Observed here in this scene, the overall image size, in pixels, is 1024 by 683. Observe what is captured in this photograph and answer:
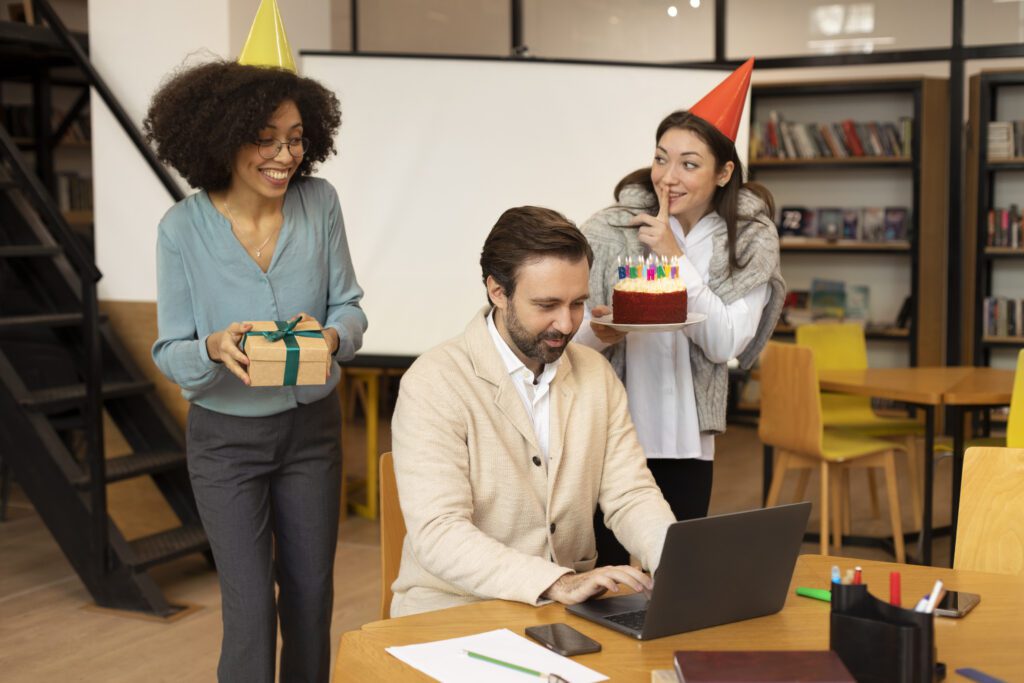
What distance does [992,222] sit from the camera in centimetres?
705

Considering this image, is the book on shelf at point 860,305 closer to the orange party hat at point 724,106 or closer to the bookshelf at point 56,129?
the bookshelf at point 56,129

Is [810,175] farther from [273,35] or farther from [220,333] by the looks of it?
[220,333]

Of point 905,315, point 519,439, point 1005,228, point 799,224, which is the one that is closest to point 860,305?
point 905,315

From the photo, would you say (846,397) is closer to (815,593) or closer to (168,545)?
(168,545)

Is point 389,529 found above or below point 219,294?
below

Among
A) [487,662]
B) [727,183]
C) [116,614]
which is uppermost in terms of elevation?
[727,183]

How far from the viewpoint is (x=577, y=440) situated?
1966mm

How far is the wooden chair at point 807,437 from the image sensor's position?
4230 millimetres

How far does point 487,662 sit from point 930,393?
3007mm

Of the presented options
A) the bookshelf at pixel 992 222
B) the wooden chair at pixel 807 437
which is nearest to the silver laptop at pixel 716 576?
the wooden chair at pixel 807 437

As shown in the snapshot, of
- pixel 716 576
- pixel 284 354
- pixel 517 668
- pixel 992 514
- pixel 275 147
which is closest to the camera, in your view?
pixel 517 668

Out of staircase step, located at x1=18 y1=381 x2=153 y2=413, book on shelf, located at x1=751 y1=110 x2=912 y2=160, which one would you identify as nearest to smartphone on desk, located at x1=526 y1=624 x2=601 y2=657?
staircase step, located at x1=18 y1=381 x2=153 y2=413

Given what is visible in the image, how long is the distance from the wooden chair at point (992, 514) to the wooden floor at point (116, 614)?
6.81 ft

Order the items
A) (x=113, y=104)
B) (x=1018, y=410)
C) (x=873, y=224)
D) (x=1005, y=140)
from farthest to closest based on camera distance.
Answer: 1. (x=873, y=224)
2. (x=1005, y=140)
3. (x=113, y=104)
4. (x=1018, y=410)
